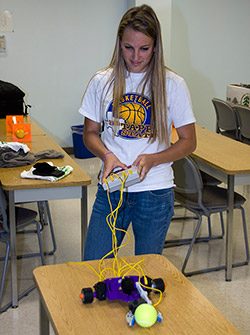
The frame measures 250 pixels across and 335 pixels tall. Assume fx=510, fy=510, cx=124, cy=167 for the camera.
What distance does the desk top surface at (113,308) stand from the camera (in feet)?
4.17

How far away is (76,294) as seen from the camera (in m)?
1.43

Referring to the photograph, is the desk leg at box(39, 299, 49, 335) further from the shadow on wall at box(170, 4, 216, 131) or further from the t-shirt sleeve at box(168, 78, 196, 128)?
the shadow on wall at box(170, 4, 216, 131)

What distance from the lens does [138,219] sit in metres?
1.80

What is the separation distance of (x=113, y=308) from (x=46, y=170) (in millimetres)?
1404

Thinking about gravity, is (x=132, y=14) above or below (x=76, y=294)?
above

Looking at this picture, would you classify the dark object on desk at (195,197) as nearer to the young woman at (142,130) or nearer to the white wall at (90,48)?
the young woman at (142,130)

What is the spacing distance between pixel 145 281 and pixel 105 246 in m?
0.38

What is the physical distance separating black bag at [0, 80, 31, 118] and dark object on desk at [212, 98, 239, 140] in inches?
79.4

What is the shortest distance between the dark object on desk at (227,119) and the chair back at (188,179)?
2.08 meters

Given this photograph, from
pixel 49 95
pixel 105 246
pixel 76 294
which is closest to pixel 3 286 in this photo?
pixel 105 246

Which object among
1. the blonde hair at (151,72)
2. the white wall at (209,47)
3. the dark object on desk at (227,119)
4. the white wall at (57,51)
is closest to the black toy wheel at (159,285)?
the blonde hair at (151,72)

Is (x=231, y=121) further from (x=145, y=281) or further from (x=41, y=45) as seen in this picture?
(x=145, y=281)

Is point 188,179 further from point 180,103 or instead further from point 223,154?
point 180,103

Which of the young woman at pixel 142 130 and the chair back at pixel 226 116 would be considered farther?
the chair back at pixel 226 116
